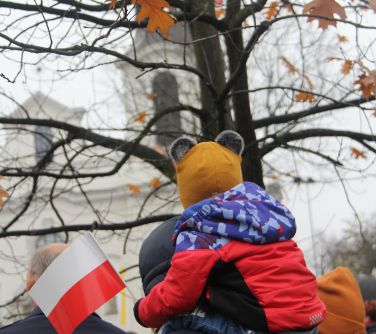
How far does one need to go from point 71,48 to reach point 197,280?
1.72 m

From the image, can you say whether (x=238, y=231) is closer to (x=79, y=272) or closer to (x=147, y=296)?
(x=147, y=296)

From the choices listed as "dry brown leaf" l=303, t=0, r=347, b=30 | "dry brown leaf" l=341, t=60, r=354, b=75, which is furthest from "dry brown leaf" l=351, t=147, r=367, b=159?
"dry brown leaf" l=303, t=0, r=347, b=30

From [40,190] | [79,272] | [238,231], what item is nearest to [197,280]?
[238,231]

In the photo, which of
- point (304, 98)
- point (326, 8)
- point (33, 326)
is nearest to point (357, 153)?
point (304, 98)

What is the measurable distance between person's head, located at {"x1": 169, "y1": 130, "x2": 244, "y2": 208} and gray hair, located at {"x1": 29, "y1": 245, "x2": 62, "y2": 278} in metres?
0.81

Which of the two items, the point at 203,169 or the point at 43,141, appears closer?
the point at 203,169

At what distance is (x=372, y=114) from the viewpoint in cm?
539

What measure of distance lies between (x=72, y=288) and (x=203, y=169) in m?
0.87

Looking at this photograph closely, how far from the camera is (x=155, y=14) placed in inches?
138

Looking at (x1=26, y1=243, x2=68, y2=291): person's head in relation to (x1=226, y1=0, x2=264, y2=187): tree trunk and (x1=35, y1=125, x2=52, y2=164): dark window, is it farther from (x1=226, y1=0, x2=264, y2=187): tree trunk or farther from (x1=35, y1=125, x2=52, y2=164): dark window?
(x1=35, y1=125, x2=52, y2=164): dark window

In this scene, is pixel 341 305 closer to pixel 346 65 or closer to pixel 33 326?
pixel 33 326

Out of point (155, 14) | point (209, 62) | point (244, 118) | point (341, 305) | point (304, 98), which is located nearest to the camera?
point (155, 14)

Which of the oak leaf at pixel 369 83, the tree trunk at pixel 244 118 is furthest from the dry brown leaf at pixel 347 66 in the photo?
the tree trunk at pixel 244 118

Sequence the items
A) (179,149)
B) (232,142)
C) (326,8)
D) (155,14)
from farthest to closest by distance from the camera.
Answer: (326,8), (155,14), (232,142), (179,149)
